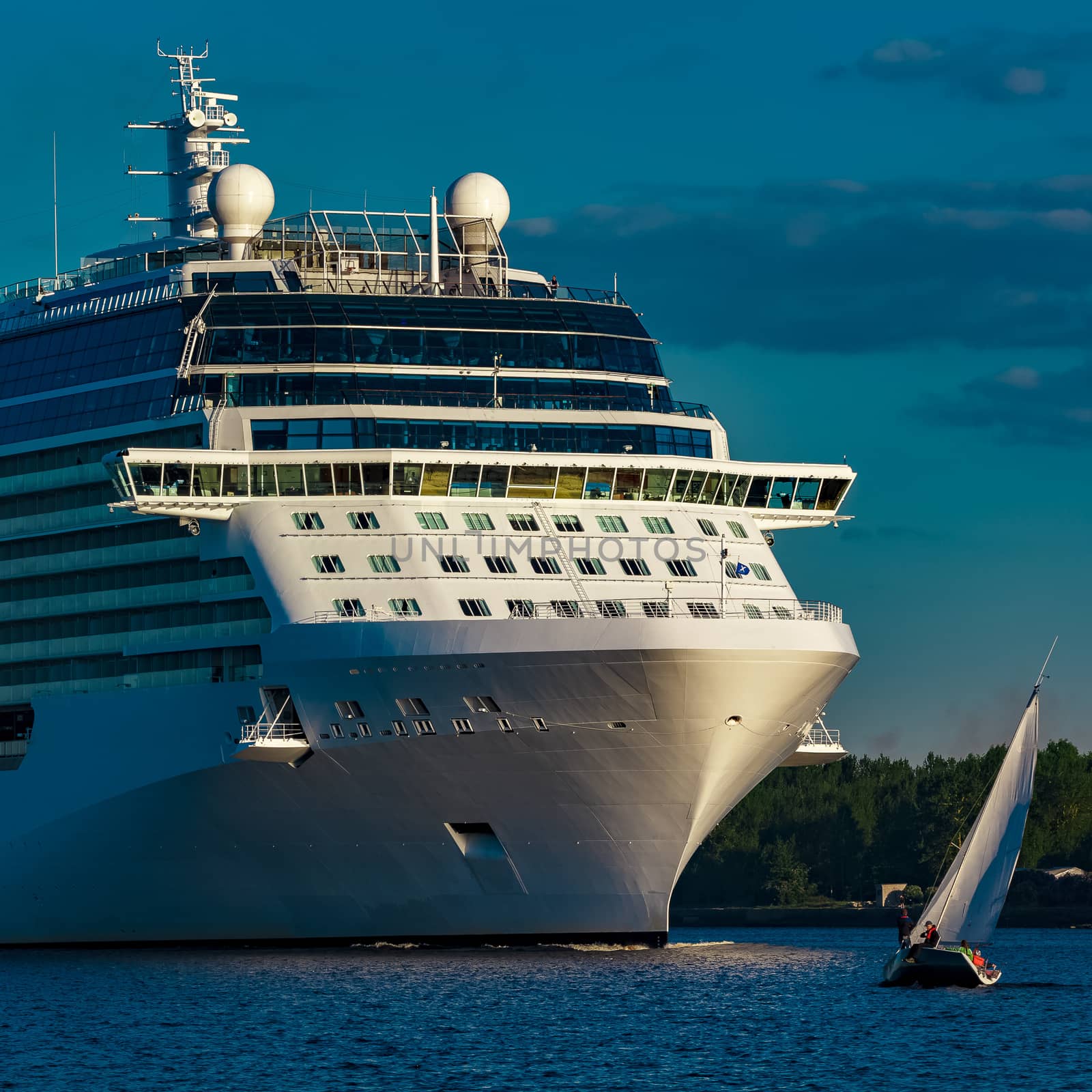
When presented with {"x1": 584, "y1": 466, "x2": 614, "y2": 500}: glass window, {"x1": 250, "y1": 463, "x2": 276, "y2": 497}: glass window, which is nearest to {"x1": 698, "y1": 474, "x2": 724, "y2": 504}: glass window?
{"x1": 584, "y1": 466, "x2": 614, "y2": 500}: glass window

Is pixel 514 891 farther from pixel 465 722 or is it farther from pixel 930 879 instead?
pixel 930 879

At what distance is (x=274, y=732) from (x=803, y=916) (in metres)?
67.8

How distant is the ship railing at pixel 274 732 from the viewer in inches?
2090

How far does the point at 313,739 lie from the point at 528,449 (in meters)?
8.17

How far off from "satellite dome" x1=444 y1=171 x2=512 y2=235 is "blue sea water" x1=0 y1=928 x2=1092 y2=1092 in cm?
1910

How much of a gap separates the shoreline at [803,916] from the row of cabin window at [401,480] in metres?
56.9

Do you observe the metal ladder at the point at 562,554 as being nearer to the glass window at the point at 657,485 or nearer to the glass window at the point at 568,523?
the glass window at the point at 568,523

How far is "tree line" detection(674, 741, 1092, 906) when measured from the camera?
117m

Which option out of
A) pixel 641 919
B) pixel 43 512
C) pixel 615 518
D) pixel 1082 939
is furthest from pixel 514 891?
pixel 1082 939

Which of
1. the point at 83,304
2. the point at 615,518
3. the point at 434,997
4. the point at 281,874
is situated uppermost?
the point at 83,304

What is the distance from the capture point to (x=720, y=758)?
172 feet

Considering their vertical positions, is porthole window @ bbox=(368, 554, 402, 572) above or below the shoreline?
above

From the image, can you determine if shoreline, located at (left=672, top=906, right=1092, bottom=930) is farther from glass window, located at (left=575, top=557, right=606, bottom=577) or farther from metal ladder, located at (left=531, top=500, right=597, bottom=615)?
metal ladder, located at (left=531, top=500, right=597, bottom=615)

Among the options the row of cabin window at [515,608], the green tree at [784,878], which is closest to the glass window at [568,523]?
the row of cabin window at [515,608]
